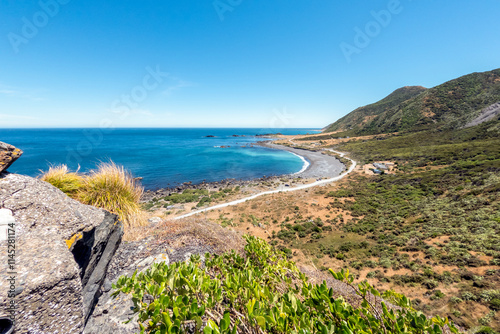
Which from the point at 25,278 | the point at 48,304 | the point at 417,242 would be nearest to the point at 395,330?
the point at 48,304

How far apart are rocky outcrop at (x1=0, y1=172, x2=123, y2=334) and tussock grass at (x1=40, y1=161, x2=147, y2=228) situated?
3.37m

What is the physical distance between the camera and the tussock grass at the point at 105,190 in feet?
20.6

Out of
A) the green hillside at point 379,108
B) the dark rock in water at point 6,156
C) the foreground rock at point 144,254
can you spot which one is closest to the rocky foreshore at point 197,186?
the foreground rock at point 144,254

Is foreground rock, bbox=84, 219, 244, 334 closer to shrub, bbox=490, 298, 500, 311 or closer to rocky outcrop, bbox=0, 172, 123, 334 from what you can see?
rocky outcrop, bbox=0, 172, 123, 334

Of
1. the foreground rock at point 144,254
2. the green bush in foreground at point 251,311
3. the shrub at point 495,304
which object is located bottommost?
the shrub at point 495,304

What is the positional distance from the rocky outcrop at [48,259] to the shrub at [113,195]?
3.34 meters

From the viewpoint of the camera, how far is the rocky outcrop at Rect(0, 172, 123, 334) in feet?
5.68

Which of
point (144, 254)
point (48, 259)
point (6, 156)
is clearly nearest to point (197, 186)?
point (144, 254)

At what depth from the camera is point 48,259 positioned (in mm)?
2066

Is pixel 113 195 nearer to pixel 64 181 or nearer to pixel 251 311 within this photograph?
pixel 64 181

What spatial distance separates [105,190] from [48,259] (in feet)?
19.2

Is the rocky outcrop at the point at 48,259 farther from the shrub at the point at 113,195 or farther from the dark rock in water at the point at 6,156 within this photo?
the shrub at the point at 113,195

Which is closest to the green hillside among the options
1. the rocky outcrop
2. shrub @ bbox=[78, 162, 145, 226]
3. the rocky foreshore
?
the rocky foreshore

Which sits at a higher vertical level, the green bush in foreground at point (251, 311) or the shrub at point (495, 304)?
the green bush in foreground at point (251, 311)
